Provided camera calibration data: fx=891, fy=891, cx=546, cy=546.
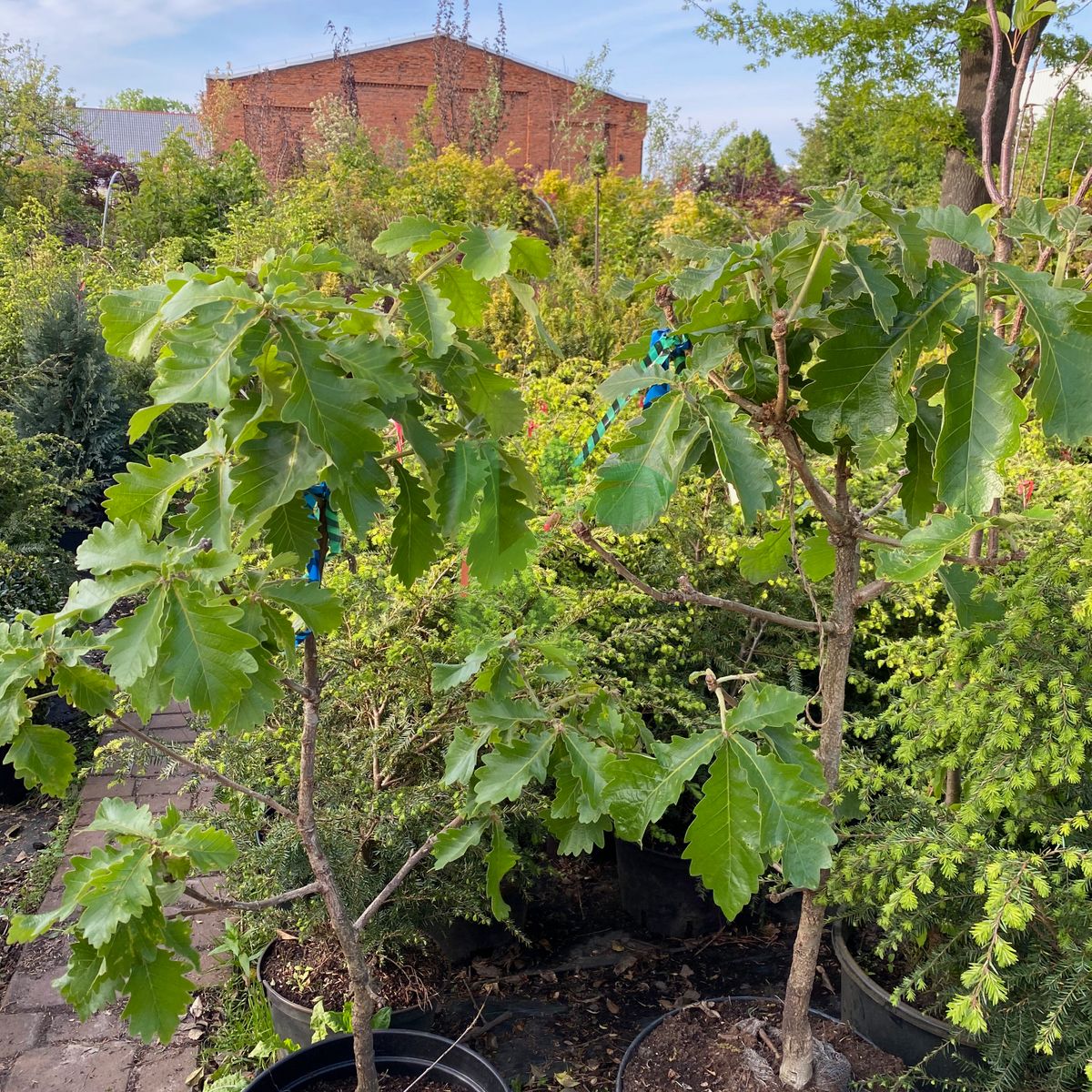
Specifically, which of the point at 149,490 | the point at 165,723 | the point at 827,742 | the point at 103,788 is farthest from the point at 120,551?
the point at 165,723

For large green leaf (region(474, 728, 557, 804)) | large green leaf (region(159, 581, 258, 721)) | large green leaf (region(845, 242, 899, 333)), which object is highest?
large green leaf (region(845, 242, 899, 333))

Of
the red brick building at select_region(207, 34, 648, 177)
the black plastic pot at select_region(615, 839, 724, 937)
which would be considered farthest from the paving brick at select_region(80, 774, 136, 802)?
the red brick building at select_region(207, 34, 648, 177)

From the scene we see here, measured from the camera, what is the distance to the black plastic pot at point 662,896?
287 cm

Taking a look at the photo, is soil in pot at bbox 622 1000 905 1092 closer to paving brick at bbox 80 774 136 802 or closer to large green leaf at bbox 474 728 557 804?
large green leaf at bbox 474 728 557 804

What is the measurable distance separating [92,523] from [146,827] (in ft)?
18.3

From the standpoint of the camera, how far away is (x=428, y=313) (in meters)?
1.22

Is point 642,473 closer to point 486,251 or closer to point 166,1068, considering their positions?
point 486,251

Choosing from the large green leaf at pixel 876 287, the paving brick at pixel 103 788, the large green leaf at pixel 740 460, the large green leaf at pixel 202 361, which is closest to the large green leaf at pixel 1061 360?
the large green leaf at pixel 876 287

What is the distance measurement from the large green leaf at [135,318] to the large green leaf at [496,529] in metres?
0.51

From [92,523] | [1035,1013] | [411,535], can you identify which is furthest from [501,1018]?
[92,523]

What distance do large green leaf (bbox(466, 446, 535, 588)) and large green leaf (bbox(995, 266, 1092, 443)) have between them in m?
0.75

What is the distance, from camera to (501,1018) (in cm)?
256

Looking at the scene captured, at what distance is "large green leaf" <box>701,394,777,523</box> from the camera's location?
49.9 inches

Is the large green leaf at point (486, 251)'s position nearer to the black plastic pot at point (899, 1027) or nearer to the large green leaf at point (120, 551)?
the large green leaf at point (120, 551)
